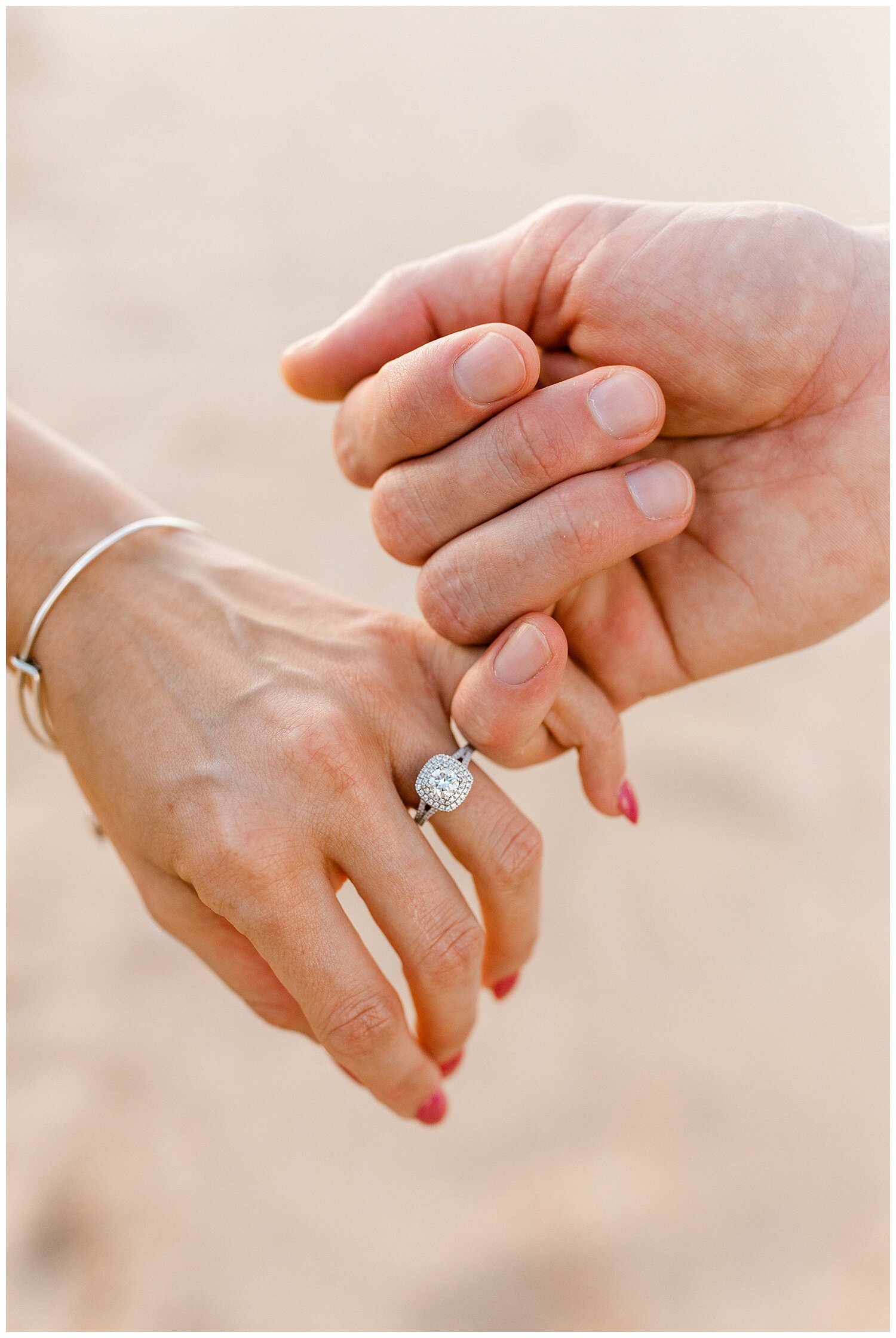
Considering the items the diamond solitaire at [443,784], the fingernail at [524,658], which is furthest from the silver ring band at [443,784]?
the fingernail at [524,658]

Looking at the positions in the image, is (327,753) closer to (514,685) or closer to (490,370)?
(514,685)

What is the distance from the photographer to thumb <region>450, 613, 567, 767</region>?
1078 mm

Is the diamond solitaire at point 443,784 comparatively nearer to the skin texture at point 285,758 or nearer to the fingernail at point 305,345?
the skin texture at point 285,758

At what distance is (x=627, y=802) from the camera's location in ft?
4.22

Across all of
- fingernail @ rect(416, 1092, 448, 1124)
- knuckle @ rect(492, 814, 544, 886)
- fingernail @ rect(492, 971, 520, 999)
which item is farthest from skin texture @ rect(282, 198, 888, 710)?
fingernail @ rect(416, 1092, 448, 1124)

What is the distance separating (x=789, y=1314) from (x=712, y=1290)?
3.8 inches

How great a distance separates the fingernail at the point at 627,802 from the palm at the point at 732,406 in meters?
0.11

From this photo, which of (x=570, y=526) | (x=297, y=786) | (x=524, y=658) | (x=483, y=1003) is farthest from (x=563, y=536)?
(x=483, y=1003)

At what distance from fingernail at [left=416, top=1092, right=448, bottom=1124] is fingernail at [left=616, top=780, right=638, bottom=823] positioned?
1.26 feet

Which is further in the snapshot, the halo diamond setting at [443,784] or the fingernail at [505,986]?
the fingernail at [505,986]

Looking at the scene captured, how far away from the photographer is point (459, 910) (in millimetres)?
1096

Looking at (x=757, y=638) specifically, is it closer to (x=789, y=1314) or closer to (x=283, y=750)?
(x=283, y=750)

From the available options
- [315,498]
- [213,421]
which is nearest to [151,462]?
[213,421]

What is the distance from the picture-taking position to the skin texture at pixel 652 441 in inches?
42.5
